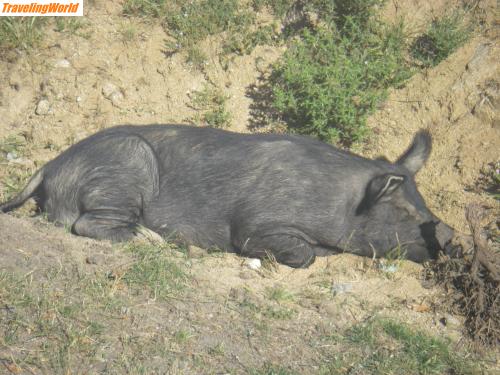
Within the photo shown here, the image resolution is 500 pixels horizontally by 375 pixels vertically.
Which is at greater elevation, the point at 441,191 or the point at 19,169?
the point at 441,191

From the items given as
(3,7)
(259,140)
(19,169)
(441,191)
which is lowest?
(19,169)

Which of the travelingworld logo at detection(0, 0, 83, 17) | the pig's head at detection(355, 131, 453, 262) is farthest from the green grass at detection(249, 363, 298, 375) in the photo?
the travelingworld logo at detection(0, 0, 83, 17)

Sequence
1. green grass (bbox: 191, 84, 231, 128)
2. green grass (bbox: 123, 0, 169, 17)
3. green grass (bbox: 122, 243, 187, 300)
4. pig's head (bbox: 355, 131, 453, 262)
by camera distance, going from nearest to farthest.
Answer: green grass (bbox: 122, 243, 187, 300) → pig's head (bbox: 355, 131, 453, 262) → green grass (bbox: 191, 84, 231, 128) → green grass (bbox: 123, 0, 169, 17)

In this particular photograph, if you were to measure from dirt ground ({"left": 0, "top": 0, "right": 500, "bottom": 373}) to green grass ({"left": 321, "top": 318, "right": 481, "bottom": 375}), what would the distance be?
6.3 inches

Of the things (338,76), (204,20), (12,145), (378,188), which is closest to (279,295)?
(378,188)

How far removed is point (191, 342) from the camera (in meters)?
4.14

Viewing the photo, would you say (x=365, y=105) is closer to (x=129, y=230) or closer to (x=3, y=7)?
(x=129, y=230)

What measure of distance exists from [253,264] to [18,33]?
477 cm

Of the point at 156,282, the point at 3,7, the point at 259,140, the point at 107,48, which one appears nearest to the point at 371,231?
the point at 259,140

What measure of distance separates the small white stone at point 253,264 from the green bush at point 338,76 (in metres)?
2.14

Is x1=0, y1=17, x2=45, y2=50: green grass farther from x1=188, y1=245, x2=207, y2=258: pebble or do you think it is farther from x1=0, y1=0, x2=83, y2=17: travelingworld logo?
x1=188, y1=245, x2=207, y2=258: pebble

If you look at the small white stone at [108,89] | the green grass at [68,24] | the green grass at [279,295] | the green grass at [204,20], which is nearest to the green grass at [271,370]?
the green grass at [279,295]

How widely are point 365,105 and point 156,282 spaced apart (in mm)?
3852

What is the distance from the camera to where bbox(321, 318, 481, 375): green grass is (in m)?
4.20
